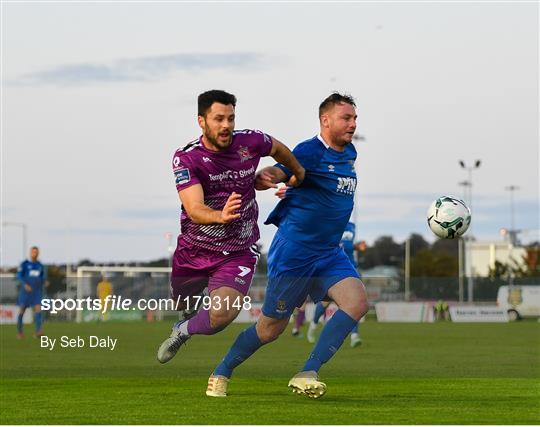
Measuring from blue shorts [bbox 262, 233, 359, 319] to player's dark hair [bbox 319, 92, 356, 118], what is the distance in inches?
56.0

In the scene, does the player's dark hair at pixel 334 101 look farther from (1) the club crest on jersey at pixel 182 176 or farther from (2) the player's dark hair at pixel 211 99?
(1) the club crest on jersey at pixel 182 176

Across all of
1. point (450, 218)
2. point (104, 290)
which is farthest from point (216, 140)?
point (104, 290)

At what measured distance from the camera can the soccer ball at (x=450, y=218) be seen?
12.7 metres

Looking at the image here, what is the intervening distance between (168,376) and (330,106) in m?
6.38

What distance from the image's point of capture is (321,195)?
11797 mm

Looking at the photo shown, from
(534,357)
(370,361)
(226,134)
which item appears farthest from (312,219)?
(534,357)

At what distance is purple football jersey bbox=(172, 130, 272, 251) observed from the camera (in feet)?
35.7

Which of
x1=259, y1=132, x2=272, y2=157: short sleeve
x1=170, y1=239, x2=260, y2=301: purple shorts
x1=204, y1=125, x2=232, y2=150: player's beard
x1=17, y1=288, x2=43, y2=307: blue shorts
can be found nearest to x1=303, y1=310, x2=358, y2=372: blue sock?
x1=170, y1=239, x2=260, y2=301: purple shorts

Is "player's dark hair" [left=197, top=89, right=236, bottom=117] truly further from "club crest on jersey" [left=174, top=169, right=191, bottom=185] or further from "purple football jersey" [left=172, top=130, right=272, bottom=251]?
"club crest on jersey" [left=174, top=169, right=191, bottom=185]

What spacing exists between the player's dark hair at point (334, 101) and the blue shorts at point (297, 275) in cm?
142

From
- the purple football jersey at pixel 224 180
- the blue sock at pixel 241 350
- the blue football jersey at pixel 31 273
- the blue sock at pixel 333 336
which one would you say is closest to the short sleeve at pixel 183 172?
the purple football jersey at pixel 224 180

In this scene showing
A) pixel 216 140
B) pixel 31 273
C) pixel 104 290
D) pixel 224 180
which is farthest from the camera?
pixel 104 290

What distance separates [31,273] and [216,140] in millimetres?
21566

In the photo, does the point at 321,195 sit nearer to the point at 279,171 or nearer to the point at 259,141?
the point at 279,171
